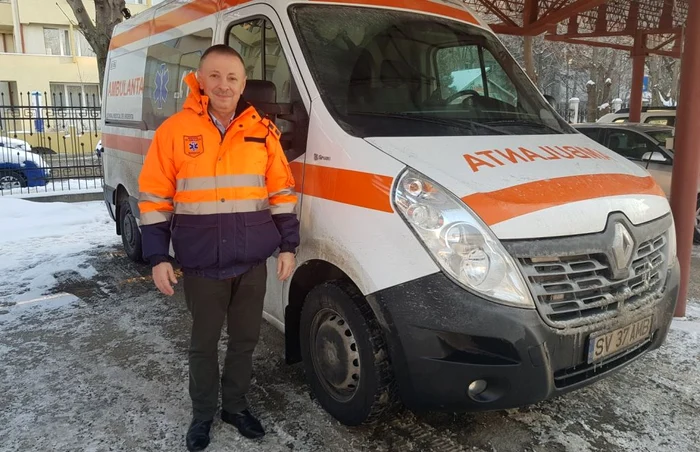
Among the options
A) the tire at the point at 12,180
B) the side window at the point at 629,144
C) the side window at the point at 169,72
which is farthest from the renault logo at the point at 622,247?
the tire at the point at 12,180

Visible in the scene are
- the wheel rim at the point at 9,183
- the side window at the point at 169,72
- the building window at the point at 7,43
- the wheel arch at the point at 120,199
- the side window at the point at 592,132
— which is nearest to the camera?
the side window at the point at 169,72

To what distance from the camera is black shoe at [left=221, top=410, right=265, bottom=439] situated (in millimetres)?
3018

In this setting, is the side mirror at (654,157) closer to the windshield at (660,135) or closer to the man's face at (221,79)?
the windshield at (660,135)

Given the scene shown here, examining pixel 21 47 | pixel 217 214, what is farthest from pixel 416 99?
pixel 21 47

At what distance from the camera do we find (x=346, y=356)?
2.96 meters

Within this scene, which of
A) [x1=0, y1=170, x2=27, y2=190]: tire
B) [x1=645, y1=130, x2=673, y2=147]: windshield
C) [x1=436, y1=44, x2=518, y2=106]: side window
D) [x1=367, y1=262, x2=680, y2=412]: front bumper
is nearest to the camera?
[x1=367, y1=262, x2=680, y2=412]: front bumper

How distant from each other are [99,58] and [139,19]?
4.21 meters

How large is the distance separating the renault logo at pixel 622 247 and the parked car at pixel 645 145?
5468mm

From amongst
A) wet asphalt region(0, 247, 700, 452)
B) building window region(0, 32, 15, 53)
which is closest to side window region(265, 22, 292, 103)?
wet asphalt region(0, 247, 700, 452)

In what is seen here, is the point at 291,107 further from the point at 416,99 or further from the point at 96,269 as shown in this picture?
the point at 96,269

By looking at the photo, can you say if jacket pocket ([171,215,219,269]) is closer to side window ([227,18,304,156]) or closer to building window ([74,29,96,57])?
side window ([227,18,304,156])

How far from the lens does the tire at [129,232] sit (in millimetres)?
6172

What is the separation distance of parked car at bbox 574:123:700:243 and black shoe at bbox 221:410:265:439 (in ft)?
21.5

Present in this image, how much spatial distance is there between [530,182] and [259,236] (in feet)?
4.28
